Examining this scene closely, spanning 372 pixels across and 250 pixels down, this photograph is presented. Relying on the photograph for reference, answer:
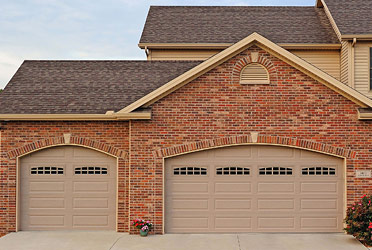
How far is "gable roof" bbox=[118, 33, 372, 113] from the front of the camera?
1248 cm

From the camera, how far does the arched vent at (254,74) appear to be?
12836 mm

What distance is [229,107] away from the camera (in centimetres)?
1284

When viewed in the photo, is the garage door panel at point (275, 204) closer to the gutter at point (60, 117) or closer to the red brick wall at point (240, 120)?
the red brick wall at point (240, 120)

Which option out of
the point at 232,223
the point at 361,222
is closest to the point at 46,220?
the point at 232,223

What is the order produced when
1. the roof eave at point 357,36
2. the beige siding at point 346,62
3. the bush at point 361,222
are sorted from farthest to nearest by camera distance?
the beige siding at point 346,62 → the roof eave at point 357,36 → the bush at point 361,222

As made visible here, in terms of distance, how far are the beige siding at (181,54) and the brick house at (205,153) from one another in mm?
6805

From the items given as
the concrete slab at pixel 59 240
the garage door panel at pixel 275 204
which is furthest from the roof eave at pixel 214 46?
the concrete slab at pixel 59 240

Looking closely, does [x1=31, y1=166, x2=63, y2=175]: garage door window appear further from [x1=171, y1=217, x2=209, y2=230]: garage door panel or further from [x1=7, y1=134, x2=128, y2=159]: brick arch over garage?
[x1=171, y1=217, x2=209, y2=230]: garage door panel

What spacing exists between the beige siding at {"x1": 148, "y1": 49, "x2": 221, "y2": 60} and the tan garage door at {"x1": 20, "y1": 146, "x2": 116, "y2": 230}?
7855mm

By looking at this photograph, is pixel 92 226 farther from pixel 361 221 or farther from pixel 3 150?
pixel 361 221

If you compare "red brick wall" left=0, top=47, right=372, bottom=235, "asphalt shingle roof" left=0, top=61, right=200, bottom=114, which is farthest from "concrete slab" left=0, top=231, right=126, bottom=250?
"asphalt shingle roof" left=0, top=61, right=200, bottom=114

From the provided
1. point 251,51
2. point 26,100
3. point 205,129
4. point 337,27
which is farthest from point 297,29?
point 26,100

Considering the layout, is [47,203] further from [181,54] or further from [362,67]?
[362,67]

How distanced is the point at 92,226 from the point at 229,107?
5.69 metres
